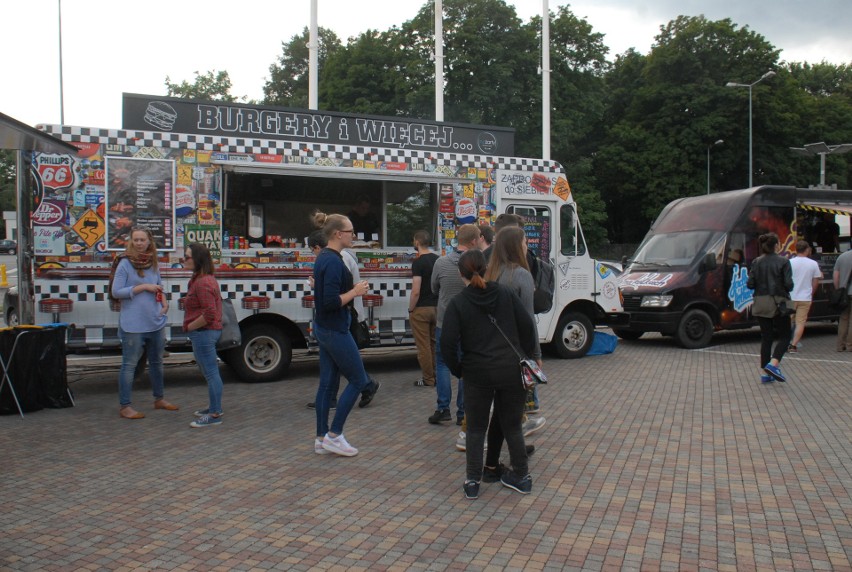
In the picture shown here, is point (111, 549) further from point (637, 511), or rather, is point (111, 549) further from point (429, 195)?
point (429, 195)

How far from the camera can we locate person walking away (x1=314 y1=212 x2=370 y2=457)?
211 inches

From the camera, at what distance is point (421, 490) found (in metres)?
4.88

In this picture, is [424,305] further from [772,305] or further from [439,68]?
[439,68]

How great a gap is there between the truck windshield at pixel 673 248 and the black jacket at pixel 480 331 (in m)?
9.33

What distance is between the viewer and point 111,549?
3.93m

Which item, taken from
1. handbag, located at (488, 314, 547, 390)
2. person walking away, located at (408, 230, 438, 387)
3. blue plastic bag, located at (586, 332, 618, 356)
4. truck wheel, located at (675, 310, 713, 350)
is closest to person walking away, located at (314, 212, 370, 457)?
handbag, located at (488, 314, 547, 390)

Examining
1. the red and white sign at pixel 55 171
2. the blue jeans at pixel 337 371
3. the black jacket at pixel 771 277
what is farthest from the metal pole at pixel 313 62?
the blue jeans at pixel 337 371

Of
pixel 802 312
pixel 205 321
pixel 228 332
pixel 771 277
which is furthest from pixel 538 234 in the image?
pixel 205 321

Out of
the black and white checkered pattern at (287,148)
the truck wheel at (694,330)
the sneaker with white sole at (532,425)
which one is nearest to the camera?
the sneaker with white sole at (532,425)

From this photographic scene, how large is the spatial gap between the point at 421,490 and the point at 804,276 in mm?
9259

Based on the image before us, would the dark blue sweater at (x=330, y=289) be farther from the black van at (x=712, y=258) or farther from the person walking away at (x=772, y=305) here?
the black van at (x=712, y=258)

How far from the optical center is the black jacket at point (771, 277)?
28.0ft

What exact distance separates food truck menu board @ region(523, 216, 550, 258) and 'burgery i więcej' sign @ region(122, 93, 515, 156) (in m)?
1.03

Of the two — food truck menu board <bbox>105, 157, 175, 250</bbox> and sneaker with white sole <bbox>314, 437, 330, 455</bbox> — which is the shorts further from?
food truck menu board <bbox>105, 157, 175, 250</bbox>
